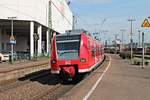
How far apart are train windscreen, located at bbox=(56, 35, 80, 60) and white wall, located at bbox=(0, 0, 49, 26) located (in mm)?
47885

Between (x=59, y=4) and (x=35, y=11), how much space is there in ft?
99.5

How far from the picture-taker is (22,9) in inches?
2817

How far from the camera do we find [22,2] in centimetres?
7206

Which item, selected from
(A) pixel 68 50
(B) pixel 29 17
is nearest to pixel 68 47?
(A) pixel 68 50

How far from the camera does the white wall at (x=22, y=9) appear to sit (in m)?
69.8

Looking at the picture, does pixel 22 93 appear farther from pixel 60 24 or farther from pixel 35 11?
pixel 60 24

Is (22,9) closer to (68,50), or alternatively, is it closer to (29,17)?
(29,17)

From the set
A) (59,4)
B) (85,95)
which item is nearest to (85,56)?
(85,95)

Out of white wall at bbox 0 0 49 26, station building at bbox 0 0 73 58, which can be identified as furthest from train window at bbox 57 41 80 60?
white wall at bbox 0 0 49 26

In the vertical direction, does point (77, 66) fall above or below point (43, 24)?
below

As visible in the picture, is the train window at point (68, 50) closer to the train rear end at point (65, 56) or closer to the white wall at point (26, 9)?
the train rear end at point (65, 56)

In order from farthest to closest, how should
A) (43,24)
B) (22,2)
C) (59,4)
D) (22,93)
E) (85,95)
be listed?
(59,4)
(43,24)
(22,2)
(22,93)
(85,95)

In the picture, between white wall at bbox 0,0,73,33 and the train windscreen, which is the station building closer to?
white wall at bbox 0,0,73,33

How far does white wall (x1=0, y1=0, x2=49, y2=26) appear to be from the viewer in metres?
69.8
